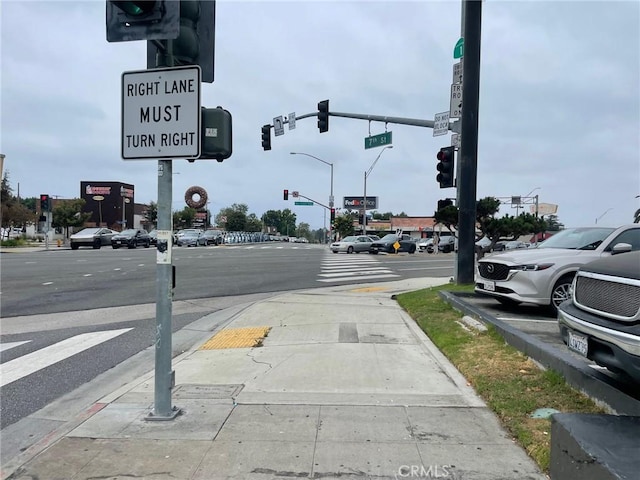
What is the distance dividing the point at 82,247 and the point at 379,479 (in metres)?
40.1

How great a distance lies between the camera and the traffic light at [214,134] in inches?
171

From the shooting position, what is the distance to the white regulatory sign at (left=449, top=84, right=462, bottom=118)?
473 inches

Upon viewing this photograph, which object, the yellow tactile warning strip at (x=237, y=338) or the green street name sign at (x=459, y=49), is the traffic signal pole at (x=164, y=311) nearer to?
the yellow tactile warning strip at (x=237, y=338)

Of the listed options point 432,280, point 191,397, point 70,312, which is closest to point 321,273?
point 432,280

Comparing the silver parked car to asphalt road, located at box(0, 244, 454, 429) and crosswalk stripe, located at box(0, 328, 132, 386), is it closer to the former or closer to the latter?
asphalt road, located at box(0, 244, 454, 429)

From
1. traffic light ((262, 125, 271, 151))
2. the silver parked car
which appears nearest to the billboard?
traffic light ((262, 125, 271, 151))

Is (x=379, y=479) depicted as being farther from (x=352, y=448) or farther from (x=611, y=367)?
(x=611, y=367)

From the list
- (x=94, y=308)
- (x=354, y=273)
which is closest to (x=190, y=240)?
(x=354, y=273)

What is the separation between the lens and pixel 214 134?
172 inches

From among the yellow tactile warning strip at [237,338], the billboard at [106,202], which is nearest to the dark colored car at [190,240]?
the billboard at [106,202]

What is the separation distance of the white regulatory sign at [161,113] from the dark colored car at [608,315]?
349 centimetres

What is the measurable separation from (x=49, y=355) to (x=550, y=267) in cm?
771

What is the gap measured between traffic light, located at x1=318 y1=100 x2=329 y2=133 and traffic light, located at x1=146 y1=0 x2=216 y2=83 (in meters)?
15.2

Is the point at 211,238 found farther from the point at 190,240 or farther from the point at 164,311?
the point at 164,311
